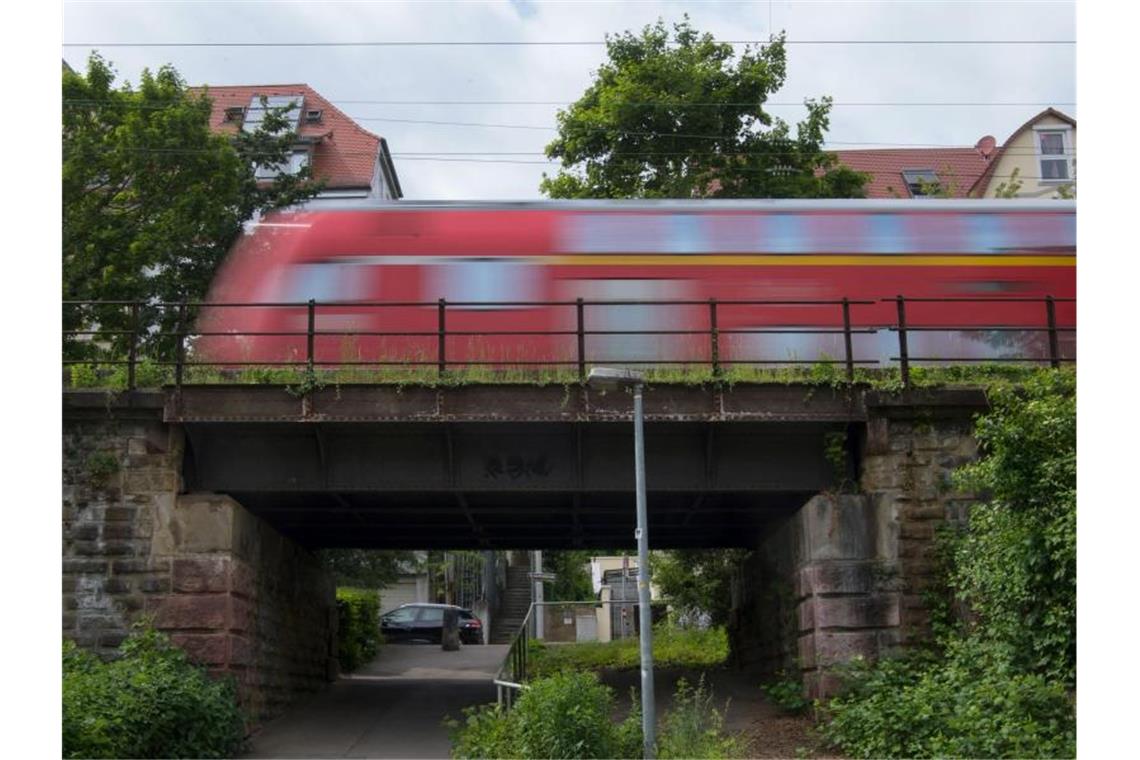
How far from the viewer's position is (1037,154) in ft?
166

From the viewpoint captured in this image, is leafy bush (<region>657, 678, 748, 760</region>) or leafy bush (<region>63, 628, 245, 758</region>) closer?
leafy bush (<region>63, 628, 245, 758</region>)

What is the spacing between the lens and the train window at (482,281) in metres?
19.6

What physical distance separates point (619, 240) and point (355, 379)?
5.34 m

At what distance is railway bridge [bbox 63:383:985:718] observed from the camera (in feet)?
52.4

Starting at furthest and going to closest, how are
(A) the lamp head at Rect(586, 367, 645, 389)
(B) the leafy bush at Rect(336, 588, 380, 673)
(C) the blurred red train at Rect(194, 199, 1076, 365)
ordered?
(B) the leafy bush at Rect(336, 588, 380, 673) → (C) the blurred red train at Rect(194, 199, 1076, 365) → (A) the lamp head at Rect(586, 367, 645, 389)

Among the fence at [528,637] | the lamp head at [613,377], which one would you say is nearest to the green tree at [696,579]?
the fence at [528,637]

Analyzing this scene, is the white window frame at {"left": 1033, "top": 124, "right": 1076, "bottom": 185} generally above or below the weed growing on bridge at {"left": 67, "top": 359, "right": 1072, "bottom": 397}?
above

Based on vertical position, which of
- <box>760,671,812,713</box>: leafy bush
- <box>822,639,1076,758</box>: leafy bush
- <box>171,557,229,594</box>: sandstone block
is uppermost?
<box>171,557,229,594</box>: sandstone block

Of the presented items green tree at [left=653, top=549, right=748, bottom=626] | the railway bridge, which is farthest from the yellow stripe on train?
green tree at [left=653, top=549, right=748, bottom=626]

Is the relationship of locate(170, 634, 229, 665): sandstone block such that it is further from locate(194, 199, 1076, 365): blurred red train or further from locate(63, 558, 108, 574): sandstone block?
locate(194, 199, 1076, 365): blurred red train

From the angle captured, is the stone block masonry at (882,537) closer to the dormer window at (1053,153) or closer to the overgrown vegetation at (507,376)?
the overgrown vegetation at (507,376)

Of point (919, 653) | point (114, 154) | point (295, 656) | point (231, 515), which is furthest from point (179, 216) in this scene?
point (919, 653)

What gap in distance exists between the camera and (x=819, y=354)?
747 inches

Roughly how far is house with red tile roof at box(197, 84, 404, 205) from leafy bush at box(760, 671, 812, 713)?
3585 cm
